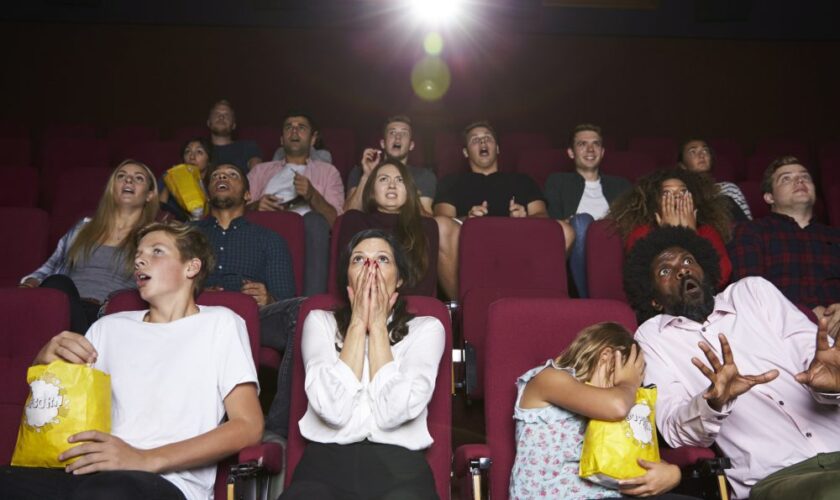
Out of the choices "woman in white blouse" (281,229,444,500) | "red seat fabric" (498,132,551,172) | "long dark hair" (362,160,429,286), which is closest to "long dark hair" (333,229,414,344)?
"woman in white blouse" (281,229,444,500)

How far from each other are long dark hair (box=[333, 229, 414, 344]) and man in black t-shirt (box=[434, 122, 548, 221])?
1088 mm

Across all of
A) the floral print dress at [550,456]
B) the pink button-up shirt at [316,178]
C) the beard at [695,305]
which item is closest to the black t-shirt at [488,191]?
the pink button-up shirt at [316,178]

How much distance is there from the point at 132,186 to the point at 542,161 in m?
1.88

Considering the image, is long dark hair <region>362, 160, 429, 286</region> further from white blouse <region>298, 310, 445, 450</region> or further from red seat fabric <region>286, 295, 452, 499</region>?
white blouse <region>298, 310, 445, 450</region>

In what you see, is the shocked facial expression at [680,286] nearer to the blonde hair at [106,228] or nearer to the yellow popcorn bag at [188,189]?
the blonde hair at [106,228]

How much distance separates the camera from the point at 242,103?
14.8 ft

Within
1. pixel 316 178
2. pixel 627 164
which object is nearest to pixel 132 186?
pixel 316 178

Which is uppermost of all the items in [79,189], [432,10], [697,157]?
[432,10]

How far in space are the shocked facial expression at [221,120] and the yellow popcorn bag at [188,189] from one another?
85 centimetres

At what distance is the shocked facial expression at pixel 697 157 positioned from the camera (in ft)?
10.4

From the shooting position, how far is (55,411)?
127 cm

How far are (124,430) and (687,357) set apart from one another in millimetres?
1037

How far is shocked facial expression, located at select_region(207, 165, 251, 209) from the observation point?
2.40m

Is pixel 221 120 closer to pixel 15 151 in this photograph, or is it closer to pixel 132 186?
pixel 15 151
